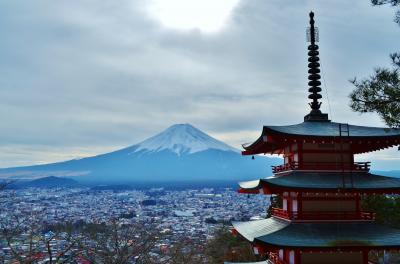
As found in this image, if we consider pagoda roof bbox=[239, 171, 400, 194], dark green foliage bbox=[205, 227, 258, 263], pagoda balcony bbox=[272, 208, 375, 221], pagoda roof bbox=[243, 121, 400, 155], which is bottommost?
dark green foliage bbox=[205, 227, 258, 263]

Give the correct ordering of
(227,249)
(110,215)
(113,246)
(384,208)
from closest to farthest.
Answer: (113,246) → (384,208) → (227,249) → (110,215)

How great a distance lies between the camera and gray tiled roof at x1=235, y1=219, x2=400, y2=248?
12.1 meters

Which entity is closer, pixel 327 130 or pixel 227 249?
pixel 327 130

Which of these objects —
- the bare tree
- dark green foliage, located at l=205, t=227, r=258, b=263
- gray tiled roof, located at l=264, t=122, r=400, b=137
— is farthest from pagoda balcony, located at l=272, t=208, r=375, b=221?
dark green foliage, located at l=205, t=227, r=258, b=263

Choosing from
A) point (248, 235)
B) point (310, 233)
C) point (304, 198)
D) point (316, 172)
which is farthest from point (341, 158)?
point (248, 235)

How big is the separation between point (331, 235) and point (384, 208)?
65.5 feet

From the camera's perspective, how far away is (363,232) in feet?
42.5

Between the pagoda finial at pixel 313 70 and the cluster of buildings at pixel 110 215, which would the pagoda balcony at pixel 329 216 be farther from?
the cluster of buildings at pixel 110 215

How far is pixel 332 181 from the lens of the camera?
1325 centimetres

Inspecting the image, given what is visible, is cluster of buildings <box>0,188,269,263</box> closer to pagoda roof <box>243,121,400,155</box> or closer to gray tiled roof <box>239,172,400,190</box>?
gray tiled roof <box>239,172,400,190</box>

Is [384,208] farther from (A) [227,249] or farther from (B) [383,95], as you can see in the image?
(B) [383,95]

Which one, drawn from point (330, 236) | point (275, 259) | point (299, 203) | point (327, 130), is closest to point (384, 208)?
point (275, 259)

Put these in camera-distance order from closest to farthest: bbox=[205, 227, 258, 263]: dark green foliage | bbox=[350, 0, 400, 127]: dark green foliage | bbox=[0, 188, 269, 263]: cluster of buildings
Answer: bbox=[350, 0, 400, 127]: dark green foliage → bbox=[0, 188, 269, 263]: cluster of buildings → bbox=[205, 227, 258, 263]: dark green foliage

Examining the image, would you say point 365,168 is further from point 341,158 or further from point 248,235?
point 248,235
